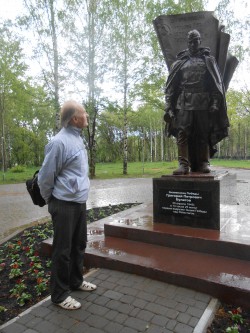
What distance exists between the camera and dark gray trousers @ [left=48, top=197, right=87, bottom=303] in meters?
2.82

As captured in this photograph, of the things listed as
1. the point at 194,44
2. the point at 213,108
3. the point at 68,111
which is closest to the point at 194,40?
the point at 194,44

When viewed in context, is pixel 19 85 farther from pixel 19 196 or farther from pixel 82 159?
pixel 82 159

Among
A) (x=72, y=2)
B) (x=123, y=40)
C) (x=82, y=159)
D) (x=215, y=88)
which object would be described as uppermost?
(x=72, y=2)

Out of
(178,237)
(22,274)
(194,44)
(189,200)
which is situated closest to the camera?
(22,274)

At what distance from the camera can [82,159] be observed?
2.94 m

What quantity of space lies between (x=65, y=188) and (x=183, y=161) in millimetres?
2837

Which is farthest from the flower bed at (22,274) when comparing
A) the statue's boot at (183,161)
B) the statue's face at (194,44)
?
the statue's face at (194,44)

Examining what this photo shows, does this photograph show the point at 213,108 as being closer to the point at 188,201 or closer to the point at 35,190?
the point at 188,201

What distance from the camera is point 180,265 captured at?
3.50 m

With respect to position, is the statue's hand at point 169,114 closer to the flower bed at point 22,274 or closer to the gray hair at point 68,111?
the gray hair at point 68,111

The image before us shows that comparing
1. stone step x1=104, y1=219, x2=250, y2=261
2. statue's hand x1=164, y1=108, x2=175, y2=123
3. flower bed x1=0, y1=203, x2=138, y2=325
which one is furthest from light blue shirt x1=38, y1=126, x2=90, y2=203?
statue's hand x1=164, y1=108, x2=175, y2=123

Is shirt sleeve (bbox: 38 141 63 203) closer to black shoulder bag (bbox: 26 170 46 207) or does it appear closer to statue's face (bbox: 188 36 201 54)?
black shoulder bag (bbox: 26 170 46 207)

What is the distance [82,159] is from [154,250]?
1.84 m

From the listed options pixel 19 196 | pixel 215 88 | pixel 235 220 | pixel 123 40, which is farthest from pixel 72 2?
pixel 235 220
